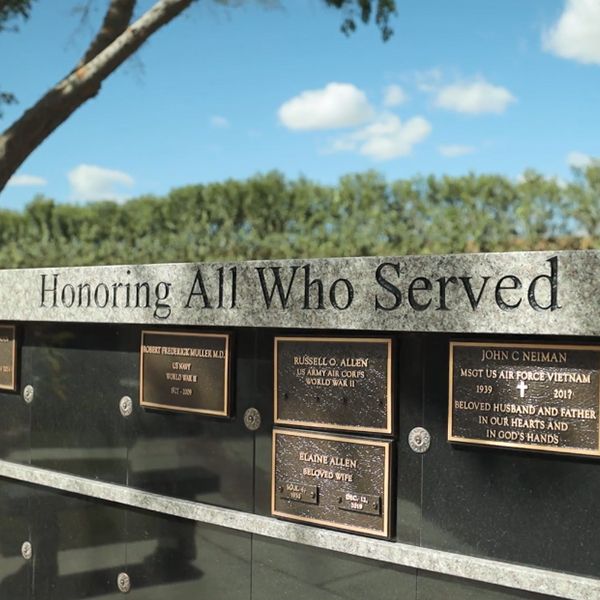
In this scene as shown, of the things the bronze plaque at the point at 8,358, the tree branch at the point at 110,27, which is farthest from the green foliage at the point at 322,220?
the bronze plaque at the point at 8,358

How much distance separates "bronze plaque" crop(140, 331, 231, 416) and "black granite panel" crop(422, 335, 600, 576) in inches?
57.4

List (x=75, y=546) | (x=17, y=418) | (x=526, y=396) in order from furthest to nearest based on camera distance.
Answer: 1. (x=17, y=418)
2. (x=75, y=546)
3. (x=526, y=396)

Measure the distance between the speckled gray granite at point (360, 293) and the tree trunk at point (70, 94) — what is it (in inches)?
257

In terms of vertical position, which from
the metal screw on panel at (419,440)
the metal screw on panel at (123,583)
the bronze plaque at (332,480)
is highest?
the metal screw on panel at (419,440)

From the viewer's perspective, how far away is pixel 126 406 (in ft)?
19.3

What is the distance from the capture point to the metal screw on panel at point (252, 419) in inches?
201

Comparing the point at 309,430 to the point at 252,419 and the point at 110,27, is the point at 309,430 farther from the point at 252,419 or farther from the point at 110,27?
the point at 110,27

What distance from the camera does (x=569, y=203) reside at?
11.9 meters

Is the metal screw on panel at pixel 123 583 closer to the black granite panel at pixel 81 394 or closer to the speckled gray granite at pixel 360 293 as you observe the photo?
the black granite panel at pixel 81 394

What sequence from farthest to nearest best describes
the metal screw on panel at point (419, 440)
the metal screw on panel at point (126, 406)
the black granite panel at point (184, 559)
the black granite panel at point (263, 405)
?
the metal screw on panel at point (126, 406) < the black granite panel at point (184, 559) < the black granite panel at point (263, 405) < the metal screw on panel at point (419, 440)

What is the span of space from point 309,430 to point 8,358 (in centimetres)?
319

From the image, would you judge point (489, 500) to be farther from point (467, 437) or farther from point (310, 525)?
point (310, 525)

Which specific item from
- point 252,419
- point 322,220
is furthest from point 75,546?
point 322,220

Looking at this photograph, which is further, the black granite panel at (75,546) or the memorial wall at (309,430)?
the black granite panel at (75,546)
